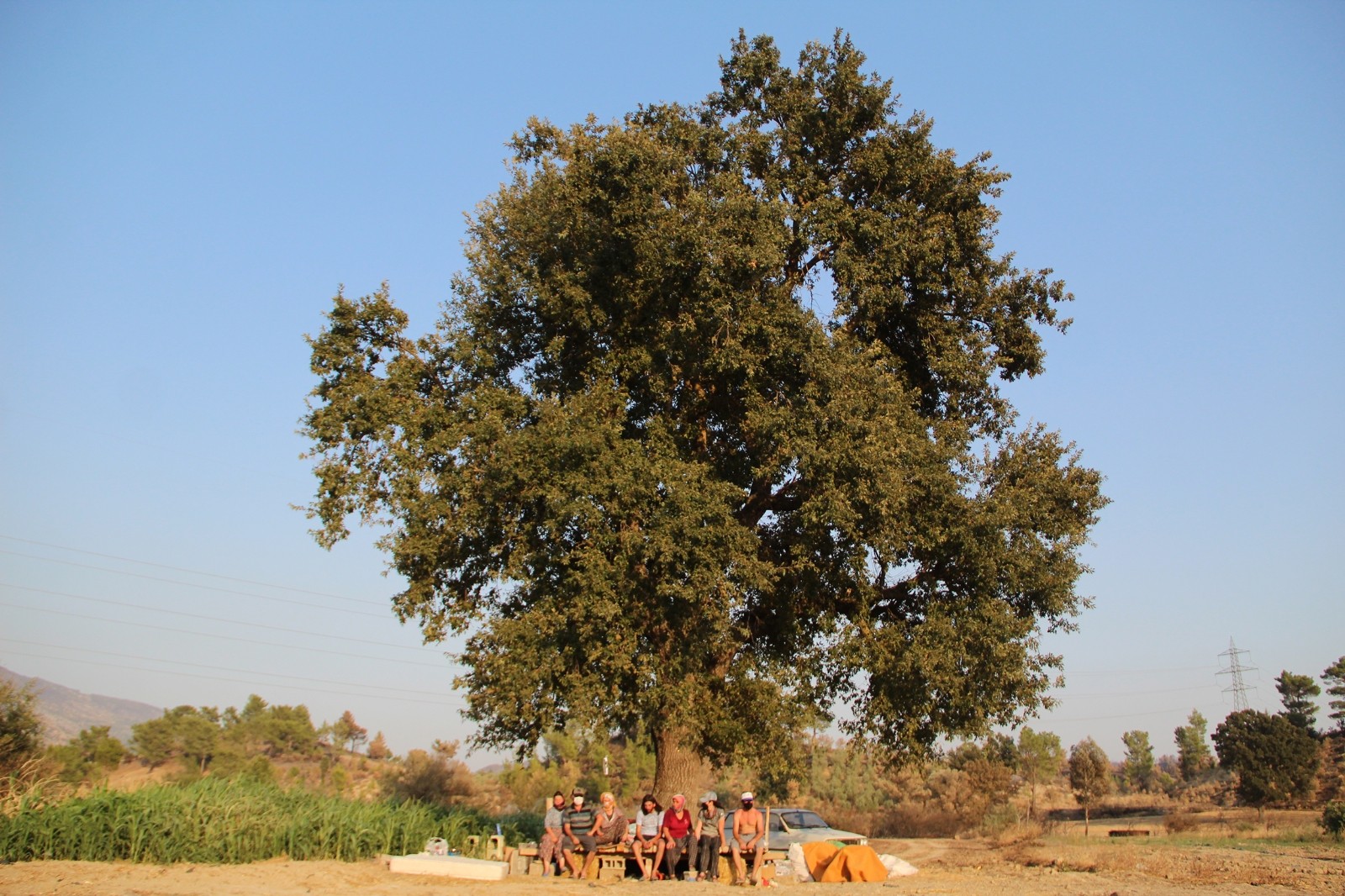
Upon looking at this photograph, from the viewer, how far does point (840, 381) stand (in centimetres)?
1758

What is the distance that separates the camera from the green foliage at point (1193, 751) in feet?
250

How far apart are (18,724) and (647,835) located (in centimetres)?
2435

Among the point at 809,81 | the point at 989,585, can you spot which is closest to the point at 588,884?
the point at 989,585

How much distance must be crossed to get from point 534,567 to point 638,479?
8.92ft

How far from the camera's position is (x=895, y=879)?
17484mm

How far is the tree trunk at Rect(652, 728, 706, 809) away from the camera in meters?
19.0

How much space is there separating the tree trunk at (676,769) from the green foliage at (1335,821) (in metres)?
21.9

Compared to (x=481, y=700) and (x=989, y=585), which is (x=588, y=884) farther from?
(x=989, y=585)

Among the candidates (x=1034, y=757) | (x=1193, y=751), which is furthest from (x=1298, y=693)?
(x=1034, y=757)

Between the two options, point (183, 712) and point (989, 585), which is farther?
point (183, 712)

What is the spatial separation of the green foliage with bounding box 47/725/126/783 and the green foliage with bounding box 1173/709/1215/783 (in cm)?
7282

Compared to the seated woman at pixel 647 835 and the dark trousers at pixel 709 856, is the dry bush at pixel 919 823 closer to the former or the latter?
the seated woman at pixel 647 835

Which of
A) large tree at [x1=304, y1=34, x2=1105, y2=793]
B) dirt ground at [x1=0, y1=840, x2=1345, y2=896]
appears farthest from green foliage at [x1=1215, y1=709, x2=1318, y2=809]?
large tree at [x1=304, y1=34, x2=1105, y2=793]

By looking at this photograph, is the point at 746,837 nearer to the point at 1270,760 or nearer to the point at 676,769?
the point at 676,769
